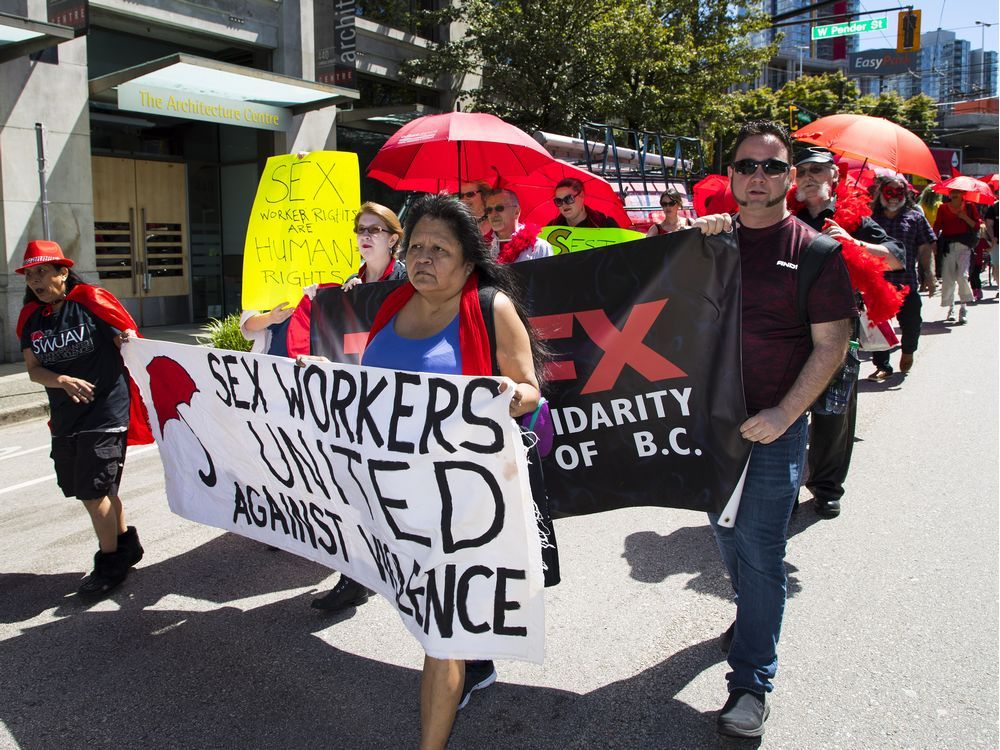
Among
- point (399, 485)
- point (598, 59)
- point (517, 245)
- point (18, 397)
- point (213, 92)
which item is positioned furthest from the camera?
point (598, 59)

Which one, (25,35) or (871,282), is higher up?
(25,35)

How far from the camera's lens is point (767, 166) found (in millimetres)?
2906

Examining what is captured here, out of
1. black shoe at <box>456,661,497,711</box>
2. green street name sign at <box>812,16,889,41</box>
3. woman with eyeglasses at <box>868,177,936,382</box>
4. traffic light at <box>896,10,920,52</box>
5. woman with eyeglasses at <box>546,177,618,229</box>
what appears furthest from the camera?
green street name sign at <box>812,16,889,41</box>

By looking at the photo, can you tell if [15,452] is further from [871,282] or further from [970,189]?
[970,189]

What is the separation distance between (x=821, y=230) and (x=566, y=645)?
2.43 m

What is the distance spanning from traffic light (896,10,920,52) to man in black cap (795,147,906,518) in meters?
25.5

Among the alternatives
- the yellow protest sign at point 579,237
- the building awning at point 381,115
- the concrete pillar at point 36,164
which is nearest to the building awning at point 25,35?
the concrete pillar at point 36,164

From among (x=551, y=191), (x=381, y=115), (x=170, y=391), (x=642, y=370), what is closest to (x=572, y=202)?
(x=551, y=191)

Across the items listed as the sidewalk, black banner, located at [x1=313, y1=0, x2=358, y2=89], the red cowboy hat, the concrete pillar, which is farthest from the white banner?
black banner, located at [x1=313, y1=0, x2=358, y2=89]

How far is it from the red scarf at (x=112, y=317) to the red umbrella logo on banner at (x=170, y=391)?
0.27m

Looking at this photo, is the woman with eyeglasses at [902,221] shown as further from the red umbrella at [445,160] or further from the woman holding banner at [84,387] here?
the woman holding banner at [84,387]

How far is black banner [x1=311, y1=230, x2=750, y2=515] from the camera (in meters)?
3.01

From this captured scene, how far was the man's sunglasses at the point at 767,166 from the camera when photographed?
2.89 m

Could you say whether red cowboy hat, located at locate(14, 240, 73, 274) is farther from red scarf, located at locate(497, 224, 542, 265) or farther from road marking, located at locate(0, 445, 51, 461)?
road marking, located at locate(0, 445, 51, 461)
